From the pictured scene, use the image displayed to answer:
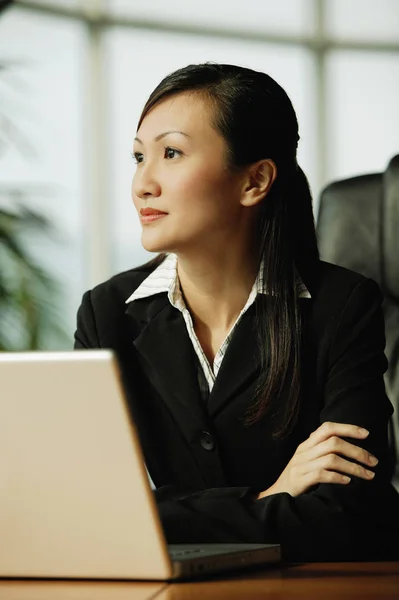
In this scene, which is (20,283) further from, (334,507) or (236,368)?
(334,507)

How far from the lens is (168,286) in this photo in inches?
71.2

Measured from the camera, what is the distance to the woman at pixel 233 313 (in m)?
1.66

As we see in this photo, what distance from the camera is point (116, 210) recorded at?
404 centimetres

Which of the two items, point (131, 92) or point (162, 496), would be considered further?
point (131, 92)

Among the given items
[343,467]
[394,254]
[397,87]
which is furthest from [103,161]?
[343,467]

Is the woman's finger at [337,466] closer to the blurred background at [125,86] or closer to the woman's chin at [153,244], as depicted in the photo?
the woman's chin at [153,244]

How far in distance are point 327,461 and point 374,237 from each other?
767 mm

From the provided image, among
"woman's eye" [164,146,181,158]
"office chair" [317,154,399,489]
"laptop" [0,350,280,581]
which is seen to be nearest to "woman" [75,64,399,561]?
"woman's eye" [164,146,181,158]

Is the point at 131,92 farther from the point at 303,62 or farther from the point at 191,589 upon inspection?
the point at 191,589

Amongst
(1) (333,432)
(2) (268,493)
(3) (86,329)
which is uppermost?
(3) (86,329)

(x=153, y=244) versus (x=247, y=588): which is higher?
(x=153, y=244)

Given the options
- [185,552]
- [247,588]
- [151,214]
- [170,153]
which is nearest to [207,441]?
[151,214]

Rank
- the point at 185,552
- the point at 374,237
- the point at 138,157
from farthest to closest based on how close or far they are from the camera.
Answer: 1. the point at 374,237
2. the point at 138,157
3. the point at 185,552

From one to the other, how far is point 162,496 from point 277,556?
55 cm
